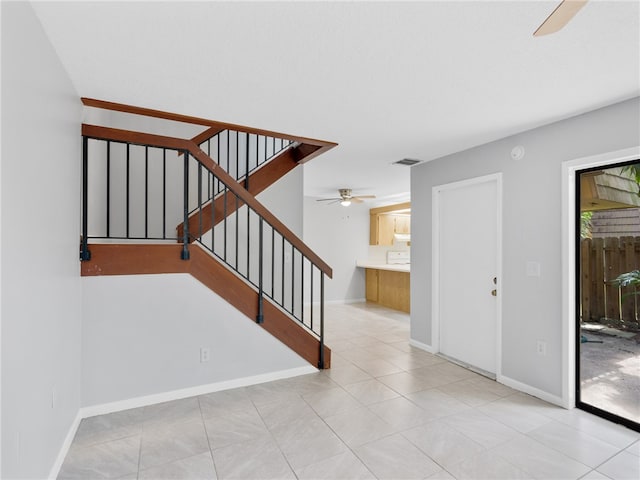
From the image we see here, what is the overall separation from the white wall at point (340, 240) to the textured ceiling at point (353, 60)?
14.7 ft

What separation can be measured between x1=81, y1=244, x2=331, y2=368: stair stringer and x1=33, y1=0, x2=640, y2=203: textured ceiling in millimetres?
1116

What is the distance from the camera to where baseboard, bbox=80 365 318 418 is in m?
2.66

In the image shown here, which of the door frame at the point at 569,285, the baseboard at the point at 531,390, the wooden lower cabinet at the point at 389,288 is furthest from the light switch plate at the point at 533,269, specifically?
the wooden lower cabinet at the point at 389,288

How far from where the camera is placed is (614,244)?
279cm

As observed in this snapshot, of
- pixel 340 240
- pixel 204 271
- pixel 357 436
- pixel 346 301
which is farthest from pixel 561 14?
pixel 346 301

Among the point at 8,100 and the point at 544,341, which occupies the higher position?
the point at 8,100

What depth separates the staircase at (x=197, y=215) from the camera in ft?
8.85

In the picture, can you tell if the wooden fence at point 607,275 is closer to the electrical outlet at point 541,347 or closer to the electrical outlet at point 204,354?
the electrical outlet at point 541,347

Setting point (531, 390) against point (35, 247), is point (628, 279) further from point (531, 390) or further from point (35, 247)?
point (35, 247)

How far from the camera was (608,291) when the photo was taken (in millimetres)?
2836

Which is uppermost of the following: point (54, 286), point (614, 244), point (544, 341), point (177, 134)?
point (177, 134)

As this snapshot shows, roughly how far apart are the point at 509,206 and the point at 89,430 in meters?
3.88

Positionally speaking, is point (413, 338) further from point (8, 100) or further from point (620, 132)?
point (8, 100)

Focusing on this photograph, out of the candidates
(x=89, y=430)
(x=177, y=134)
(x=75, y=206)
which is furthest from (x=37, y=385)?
(x=177, y=134)
